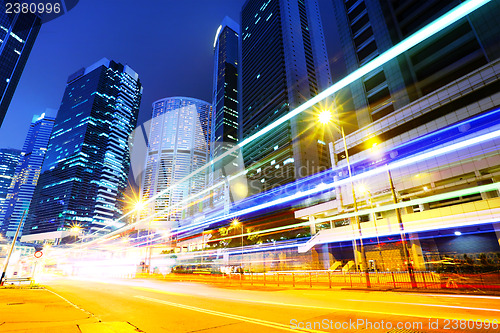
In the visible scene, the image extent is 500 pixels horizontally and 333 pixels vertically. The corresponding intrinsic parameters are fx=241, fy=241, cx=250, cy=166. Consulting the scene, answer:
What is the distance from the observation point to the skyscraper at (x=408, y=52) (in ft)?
118

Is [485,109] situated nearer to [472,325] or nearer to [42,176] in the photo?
[472,325]

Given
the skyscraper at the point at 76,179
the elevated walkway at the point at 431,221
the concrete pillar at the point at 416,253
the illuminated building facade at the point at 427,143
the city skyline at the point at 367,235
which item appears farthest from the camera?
the skyscraper at the point at 76,179

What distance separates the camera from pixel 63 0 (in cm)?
11438

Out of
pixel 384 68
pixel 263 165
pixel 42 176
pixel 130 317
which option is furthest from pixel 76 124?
pixel 130 317

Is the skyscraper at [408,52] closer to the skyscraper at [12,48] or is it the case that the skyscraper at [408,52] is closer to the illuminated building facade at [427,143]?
the illuminated building facade at [427,143]

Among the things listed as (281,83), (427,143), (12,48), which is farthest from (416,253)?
(12,48)

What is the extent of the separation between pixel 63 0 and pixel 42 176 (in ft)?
448

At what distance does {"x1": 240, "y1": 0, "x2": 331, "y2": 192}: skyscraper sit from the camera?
108 metres

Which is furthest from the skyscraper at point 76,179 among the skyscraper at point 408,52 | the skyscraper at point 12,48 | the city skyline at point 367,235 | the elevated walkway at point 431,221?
the skyscraper at point 408,52

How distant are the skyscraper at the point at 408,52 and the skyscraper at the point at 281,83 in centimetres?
5096

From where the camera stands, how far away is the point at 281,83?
122m

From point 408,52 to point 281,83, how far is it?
82.1 meters

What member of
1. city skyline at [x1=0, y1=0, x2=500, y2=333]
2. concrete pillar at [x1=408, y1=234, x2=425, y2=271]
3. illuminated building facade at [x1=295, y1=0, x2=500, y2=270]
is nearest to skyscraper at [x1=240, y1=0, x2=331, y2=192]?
city skyline at [x1=0, y1=0, x2=500, y2=333]

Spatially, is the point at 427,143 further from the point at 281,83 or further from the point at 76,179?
the point at 76,179
